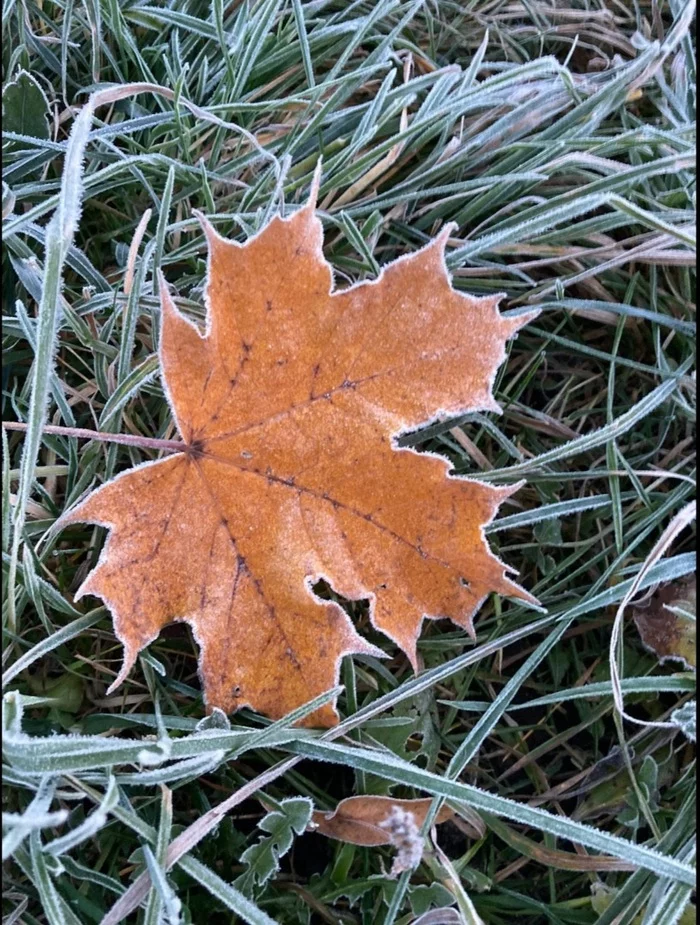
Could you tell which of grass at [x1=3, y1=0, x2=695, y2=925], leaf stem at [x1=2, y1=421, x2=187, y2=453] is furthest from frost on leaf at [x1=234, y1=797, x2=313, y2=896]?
leaf stem at [x1=2, y1=421, x2=187, y2=453]

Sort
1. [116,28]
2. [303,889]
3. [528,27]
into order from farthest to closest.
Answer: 1. [528,27]
2. [116,28]
3. [303,889]

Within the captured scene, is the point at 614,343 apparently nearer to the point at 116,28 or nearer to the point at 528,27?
the point at 528,27

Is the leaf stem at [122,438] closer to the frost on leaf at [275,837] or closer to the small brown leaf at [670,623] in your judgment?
the frost on leaf at [275,837]

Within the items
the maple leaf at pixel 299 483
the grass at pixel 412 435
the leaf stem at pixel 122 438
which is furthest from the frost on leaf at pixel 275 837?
the leaf stem at pixel 122 438

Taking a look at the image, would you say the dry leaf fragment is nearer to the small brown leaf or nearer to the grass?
the grass

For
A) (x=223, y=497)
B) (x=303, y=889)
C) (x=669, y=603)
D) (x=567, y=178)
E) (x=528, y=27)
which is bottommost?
(x=303, y=889)

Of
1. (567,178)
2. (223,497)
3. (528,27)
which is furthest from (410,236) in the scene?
(223,497)
